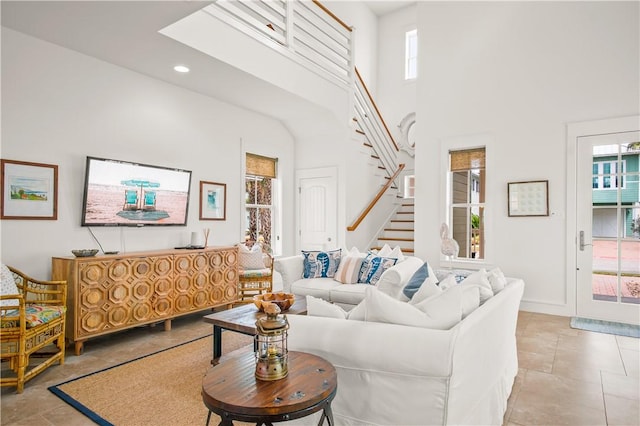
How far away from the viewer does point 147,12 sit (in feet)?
10.2

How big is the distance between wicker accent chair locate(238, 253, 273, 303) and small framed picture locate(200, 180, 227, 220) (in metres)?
0.82

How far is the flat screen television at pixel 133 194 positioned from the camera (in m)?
3.94

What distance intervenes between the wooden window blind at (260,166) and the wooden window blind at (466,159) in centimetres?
281

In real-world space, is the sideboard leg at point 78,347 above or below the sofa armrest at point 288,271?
below

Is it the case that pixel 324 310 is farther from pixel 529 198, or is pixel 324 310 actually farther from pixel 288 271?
pixel 529 198

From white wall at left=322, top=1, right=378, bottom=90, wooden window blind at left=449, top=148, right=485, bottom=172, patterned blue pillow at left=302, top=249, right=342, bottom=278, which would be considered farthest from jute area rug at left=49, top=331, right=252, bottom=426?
white wall at left=322, top=1, right=378, bottom=90

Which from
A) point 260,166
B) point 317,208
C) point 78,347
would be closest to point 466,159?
point 317,208

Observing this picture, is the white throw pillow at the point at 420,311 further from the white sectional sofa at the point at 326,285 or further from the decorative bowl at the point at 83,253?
the decorative bowl at the point at 83,253

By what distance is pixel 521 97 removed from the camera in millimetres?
5035

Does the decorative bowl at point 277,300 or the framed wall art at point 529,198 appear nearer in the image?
the decorative bowl at point 277,300

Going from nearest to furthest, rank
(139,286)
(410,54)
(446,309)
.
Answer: (446,309)
(139,286)
(410,54)

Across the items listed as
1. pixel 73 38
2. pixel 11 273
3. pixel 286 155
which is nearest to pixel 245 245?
pixel 286 155

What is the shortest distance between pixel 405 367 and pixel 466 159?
4.43m

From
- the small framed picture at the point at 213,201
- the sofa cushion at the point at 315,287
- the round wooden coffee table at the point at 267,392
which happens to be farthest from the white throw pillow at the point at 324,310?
the small framed picture at the point at 213,201
